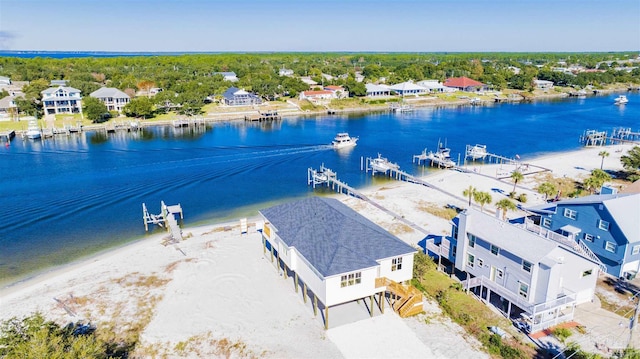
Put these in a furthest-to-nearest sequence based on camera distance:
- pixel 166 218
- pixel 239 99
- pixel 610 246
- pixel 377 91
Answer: pixel 377 91 → pixel 239 99 → pixel 166 218 → pixel 610 246

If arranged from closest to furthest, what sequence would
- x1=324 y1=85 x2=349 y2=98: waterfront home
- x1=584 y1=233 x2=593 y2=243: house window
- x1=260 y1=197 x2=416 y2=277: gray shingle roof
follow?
x1=260 y1=197 x2=416 y2=277: gray shingle roof → x1=584 y1=233 x2=593 y2=243: house window → x1=324 y1=85 x2=349 y2=98: waterfront home

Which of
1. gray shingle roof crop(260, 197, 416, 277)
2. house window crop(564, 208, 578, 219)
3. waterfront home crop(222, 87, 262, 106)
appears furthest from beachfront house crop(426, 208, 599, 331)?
waterfront home crop(222, 87, 262, 106)

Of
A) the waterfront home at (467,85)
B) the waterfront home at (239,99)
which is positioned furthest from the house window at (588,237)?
the waterfront home at (467,85)

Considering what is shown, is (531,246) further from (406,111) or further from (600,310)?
(406,111)

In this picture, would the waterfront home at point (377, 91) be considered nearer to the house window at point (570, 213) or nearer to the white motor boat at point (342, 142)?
the white motor boat at point (342, 142)

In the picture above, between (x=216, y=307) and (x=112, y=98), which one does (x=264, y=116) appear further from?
(x=216, y=307)

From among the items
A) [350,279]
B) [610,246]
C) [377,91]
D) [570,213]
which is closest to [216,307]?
[350,279]

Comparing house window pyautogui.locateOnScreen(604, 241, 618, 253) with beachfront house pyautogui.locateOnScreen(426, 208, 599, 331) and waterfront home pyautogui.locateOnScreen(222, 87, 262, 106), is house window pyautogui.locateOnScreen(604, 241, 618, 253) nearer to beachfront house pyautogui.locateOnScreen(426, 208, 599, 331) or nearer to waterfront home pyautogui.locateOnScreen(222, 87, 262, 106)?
beachfront house pyautogui.locateOnScreen(426, 208, 599, 331)
